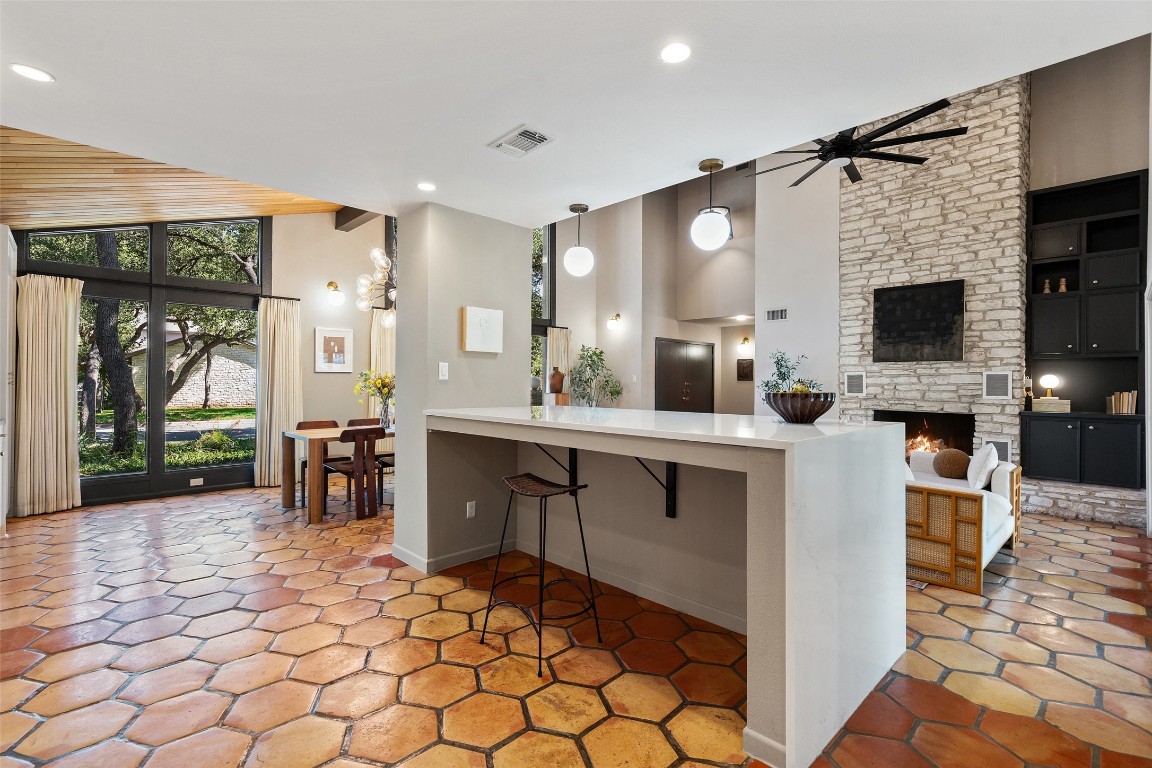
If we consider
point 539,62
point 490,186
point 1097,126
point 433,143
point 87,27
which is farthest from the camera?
point 1097,126

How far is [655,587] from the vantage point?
285 cm

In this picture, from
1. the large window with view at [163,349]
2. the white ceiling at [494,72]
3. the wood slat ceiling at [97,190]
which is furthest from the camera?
the large window with view at [163,349]

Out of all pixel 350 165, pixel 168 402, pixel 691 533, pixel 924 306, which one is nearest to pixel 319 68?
pixel 350 165

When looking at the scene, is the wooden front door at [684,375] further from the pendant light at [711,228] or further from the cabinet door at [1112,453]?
the pendant light at [711,228]

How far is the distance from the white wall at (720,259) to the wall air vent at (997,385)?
3.52 m

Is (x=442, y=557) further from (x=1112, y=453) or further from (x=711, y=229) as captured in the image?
(x=1112, y=453)

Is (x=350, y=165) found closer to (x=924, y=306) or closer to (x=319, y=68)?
(x=319, y=68)

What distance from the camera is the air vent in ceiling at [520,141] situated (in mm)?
2383

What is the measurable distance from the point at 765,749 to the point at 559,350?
735cm

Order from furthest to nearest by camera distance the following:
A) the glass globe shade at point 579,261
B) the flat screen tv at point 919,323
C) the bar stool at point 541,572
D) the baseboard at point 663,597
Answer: the flat screen tv at point 919,323
the glass globe shade at point 579,261
the baseboard at point 663,597
the bar stool at point 541,572

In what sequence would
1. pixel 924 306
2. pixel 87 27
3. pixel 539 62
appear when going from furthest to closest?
1. pixel 924 306
2. pixel 539 62
3. pixel 87 27

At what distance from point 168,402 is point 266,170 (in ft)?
13.1

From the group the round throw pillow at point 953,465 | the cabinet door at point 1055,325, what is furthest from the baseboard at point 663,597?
the cabinet door at point 1055,325

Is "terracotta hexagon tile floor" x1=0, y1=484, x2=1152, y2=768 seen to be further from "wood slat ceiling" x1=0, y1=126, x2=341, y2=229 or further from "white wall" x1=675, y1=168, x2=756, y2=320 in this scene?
"white wall" x1=675, y1=168, x2=756, y2=320
